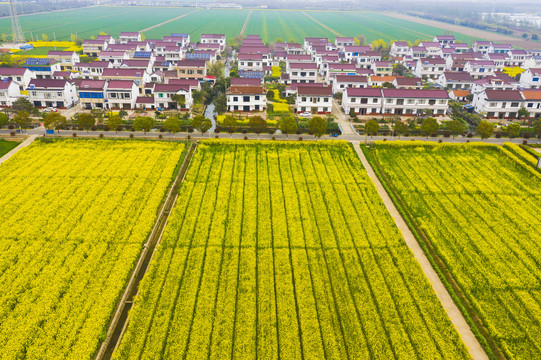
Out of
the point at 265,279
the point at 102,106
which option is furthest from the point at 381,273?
the point at 102,106

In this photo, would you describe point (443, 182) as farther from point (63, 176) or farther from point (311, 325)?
point (63, 176)

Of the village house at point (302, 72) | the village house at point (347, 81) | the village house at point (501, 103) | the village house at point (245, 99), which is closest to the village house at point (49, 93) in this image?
the village house at point (245, 99)

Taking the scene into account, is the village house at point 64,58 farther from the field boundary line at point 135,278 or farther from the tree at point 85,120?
the field boundary line at point 135,278

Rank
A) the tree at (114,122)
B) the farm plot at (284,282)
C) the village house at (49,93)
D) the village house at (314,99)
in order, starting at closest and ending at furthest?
the farm plot at (284,282), the tree at (114,122), the village house at (49,93), the village house at (314,99)

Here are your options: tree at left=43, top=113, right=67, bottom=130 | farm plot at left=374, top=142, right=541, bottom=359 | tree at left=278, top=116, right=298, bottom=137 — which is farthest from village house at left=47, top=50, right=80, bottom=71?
farm plot at left=374, top=142, right=541, bottom=359

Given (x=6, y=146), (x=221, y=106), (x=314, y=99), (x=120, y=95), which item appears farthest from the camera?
(x=221, y=106)

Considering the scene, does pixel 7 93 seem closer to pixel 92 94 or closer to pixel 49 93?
pixel 49 93

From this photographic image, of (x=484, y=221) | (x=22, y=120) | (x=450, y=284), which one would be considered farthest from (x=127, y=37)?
(x=450, y=284)
